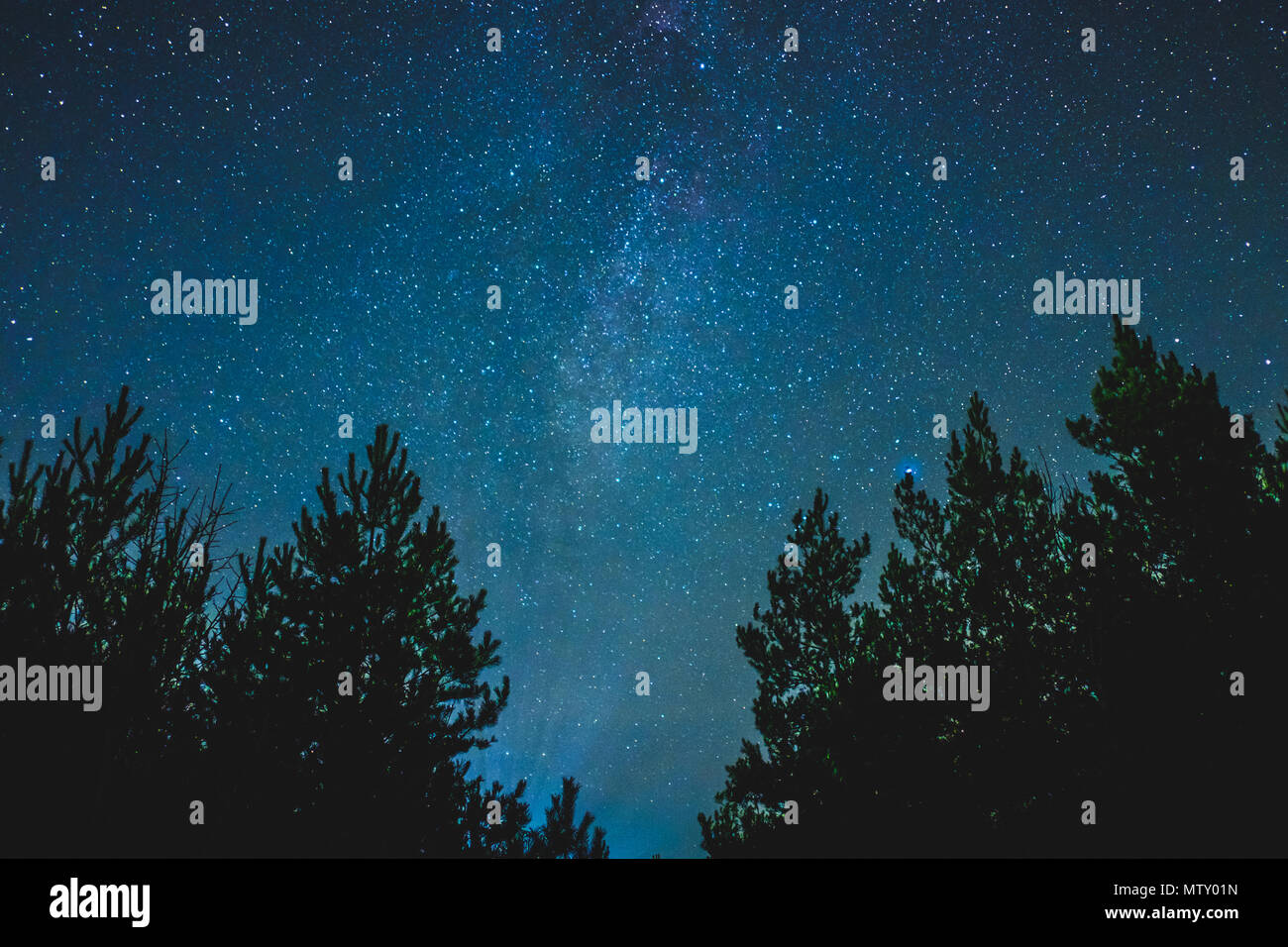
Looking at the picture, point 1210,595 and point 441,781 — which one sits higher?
point 1210,595

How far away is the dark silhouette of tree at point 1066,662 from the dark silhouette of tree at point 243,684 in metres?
7.35

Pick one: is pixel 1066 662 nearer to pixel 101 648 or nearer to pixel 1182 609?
pixel 1182 609

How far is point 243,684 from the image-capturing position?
7098 mm

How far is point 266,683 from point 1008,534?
13.9 metres

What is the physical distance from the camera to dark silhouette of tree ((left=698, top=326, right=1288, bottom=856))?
885 centimetres

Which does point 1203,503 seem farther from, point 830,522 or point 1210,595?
point 830,522

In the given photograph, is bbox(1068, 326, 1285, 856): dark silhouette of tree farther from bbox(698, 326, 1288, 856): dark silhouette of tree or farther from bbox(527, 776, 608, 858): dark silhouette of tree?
bbox(527, 776, 608, 858): dark silhouette of tree

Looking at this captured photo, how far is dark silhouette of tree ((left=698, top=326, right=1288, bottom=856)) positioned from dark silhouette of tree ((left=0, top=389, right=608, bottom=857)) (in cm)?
735

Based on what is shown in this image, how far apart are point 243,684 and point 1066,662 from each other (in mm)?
13800

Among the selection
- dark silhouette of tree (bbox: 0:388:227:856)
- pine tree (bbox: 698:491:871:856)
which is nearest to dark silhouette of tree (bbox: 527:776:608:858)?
pine tree (bbox: 698:491:871:856)

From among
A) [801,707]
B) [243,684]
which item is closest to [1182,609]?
[801,707]

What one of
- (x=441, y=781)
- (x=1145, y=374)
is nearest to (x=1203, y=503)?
(x=1145, y=374)

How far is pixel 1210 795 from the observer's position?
330 inches
